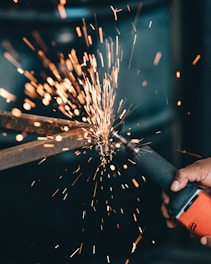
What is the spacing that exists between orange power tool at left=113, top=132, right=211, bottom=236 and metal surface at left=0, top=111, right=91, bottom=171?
0.16 metres

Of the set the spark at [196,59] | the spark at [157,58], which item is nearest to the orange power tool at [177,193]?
the spark at [157,58]

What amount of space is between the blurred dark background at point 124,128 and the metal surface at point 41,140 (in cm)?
62

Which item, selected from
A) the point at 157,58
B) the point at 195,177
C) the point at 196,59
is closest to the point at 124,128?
the point at 157,58

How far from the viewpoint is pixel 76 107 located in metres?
2.27

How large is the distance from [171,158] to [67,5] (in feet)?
2.75

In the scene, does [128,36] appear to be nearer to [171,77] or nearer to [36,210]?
[171,77]

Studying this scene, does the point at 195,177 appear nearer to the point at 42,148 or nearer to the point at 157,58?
the point at 42,148

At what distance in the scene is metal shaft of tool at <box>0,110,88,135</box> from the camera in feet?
5.16

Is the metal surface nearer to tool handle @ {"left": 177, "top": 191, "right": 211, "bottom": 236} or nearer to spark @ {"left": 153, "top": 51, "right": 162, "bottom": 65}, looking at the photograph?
tool handle @ {"left": 177, "top": 191, "right": 211, "bottom": 236}

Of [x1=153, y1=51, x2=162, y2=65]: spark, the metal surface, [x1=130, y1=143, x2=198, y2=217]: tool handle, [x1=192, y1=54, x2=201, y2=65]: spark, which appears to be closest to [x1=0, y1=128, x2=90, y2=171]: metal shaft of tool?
the metal surface

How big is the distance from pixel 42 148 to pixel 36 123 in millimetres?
167

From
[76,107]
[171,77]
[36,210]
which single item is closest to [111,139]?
[76,107]

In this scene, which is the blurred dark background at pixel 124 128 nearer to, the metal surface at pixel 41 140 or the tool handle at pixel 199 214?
the metal surface at pixel 41 140

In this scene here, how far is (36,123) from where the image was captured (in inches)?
61.9
